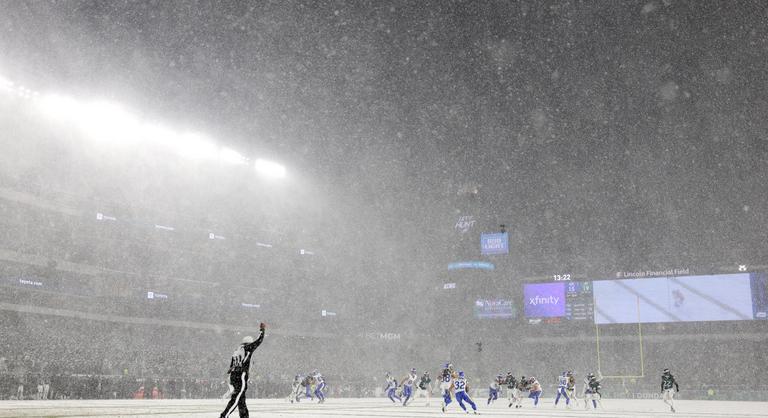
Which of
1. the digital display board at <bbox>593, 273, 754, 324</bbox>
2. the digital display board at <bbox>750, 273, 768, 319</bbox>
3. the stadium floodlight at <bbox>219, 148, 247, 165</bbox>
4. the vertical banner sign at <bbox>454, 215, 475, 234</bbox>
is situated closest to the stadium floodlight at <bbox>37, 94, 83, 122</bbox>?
the stadium floodlight at <bbox>219, 148, 247, 165</bbox>

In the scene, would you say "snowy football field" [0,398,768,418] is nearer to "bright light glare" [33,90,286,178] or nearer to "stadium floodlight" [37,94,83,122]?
"stadium floodlight" [37,94,83,122]

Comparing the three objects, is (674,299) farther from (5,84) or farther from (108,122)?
(5,84)

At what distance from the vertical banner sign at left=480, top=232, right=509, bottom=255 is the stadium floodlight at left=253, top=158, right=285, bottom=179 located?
2330 centimetres

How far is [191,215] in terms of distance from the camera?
6128cm

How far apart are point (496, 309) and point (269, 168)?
25791 millimetres

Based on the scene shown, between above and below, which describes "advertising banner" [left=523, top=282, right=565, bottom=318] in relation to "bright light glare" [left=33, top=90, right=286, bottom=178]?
below

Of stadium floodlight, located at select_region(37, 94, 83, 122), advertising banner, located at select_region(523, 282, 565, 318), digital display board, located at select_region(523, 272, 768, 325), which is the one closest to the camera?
stadium floodlight, located at select_region(37, 94, 83, 122)

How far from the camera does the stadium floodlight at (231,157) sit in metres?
58.0

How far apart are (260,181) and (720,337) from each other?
1819 inches

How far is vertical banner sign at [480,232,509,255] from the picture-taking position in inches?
2815

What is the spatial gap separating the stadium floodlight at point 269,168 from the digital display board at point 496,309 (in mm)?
23639

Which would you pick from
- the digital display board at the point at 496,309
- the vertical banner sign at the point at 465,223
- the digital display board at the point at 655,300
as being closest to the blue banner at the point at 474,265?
the vertical banner sign at the point at 465,223

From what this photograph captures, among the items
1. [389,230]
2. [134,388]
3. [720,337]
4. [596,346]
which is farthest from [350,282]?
[134,388]

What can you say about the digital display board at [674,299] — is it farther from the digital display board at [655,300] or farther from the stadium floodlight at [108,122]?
the stadium floodlight at [108,122]
